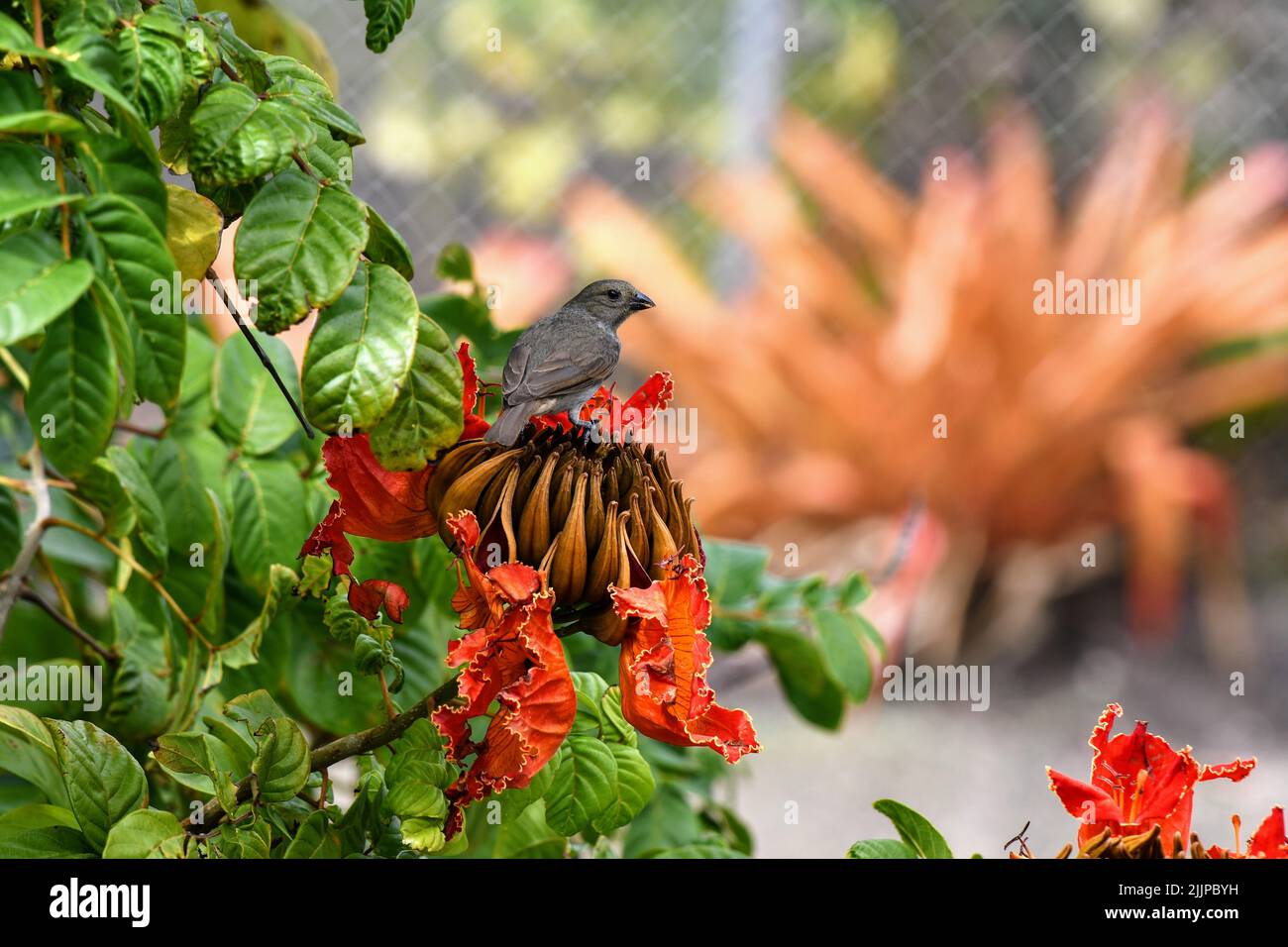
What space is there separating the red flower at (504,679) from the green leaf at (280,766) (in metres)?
0.06

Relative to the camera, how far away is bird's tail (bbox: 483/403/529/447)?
1.72 feet

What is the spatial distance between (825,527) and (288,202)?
2.70 m

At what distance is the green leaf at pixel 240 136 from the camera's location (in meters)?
0.45

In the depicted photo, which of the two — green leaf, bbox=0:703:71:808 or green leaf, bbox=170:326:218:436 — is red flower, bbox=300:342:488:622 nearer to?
green leaf, bbox=0:703:71:808

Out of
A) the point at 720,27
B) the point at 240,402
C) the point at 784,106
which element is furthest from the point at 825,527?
the point at 240,402

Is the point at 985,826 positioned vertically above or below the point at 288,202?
below

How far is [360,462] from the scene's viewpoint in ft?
1.81

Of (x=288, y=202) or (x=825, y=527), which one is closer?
(x=288, y=202)

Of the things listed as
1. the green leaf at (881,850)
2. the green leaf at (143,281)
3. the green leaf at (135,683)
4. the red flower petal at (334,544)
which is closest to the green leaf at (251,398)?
the green leaf at (135,683)

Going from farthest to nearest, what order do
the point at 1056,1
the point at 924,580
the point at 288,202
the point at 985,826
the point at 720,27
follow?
1. the point at 1056,1
2. the point at 720,27
3. the point at 924,580
4. the point at 985,826
5. the point at 288,202

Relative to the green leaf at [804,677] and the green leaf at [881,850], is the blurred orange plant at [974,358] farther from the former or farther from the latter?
the green leaf at [881,850]

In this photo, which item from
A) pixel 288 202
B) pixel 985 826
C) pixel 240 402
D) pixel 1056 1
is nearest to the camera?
pixel 288 202

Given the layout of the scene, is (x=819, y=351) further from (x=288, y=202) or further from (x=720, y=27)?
(x=288, y=202)

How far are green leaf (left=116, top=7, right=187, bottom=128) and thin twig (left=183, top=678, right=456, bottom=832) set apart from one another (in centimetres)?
23
